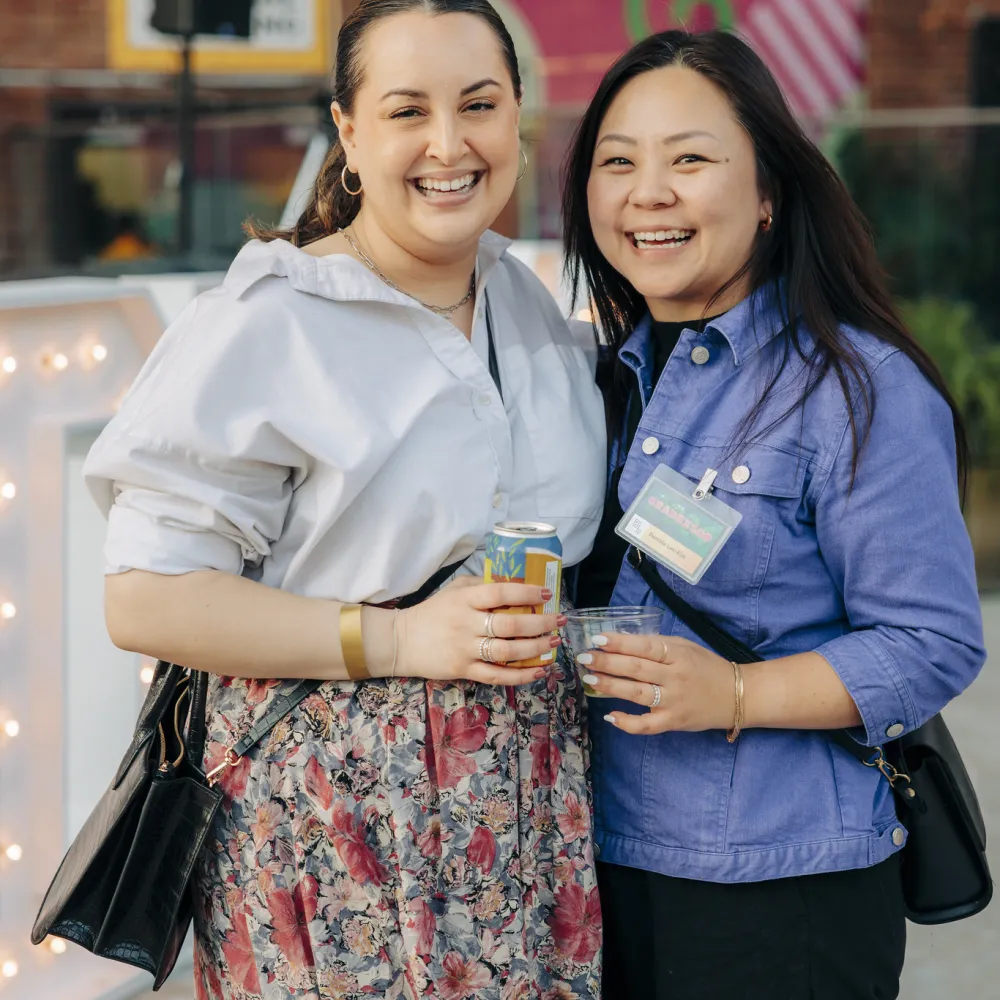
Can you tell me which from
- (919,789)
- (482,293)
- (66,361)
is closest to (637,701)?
(919,789)

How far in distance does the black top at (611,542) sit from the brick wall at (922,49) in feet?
30.0

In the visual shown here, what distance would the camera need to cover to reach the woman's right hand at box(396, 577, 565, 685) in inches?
70.8

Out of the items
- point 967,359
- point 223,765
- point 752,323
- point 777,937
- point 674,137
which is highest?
point 674,137

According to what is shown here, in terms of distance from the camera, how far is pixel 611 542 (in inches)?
85.7

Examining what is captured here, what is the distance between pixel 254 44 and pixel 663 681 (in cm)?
736

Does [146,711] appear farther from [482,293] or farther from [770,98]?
[770,98]

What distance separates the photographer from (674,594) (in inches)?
81.2

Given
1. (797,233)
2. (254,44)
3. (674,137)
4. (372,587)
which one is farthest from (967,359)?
(372,587)

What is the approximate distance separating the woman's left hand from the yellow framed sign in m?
5.87

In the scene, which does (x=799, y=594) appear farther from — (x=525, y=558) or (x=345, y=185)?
(x=345, y=185)

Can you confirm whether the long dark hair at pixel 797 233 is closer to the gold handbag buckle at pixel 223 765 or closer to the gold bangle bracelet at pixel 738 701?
the gold bangle bracelet at pixel 738 701

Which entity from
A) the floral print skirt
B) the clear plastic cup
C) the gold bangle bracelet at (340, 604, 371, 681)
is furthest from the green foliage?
the gold bangle bracelet at (340, 604, 371, 681)

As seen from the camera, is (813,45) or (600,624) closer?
(600,624)

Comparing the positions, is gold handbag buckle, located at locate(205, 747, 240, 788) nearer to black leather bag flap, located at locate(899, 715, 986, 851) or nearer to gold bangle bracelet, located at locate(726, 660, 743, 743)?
gold bangle bracelet, located at locate(726, 660, 743, 743)
